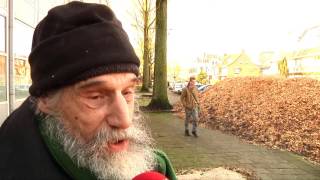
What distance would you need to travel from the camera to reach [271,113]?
1561 centimetres

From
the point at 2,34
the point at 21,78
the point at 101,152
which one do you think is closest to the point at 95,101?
the point at 101,152

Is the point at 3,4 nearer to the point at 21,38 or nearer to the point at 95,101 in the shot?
the point at 21,38

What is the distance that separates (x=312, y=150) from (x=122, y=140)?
10.7m

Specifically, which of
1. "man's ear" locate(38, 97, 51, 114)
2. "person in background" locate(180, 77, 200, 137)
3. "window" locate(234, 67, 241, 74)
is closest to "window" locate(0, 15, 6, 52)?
"person in background" locate(180, 77, 200, 137)

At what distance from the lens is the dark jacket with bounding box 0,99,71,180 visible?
1383 millimetres

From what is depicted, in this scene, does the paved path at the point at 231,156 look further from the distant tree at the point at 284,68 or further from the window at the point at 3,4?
the distant tree at the point at 284,68

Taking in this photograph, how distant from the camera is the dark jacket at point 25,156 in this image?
138 cm

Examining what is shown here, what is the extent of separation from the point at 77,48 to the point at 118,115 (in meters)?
0.23

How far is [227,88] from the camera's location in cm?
2338

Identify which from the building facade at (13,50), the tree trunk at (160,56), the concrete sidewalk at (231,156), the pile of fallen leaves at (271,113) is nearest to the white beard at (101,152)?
the concrete sidewalk at (231,156)

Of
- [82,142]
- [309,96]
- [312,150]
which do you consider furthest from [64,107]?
[309,96]

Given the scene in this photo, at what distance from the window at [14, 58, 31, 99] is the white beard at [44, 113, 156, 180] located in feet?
31.9

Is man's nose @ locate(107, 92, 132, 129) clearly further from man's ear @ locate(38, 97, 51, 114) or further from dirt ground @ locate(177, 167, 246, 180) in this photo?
dirt ground @ locate(177, 167, 246, 180)

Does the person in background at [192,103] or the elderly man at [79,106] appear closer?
the elderly man at [79,106]
